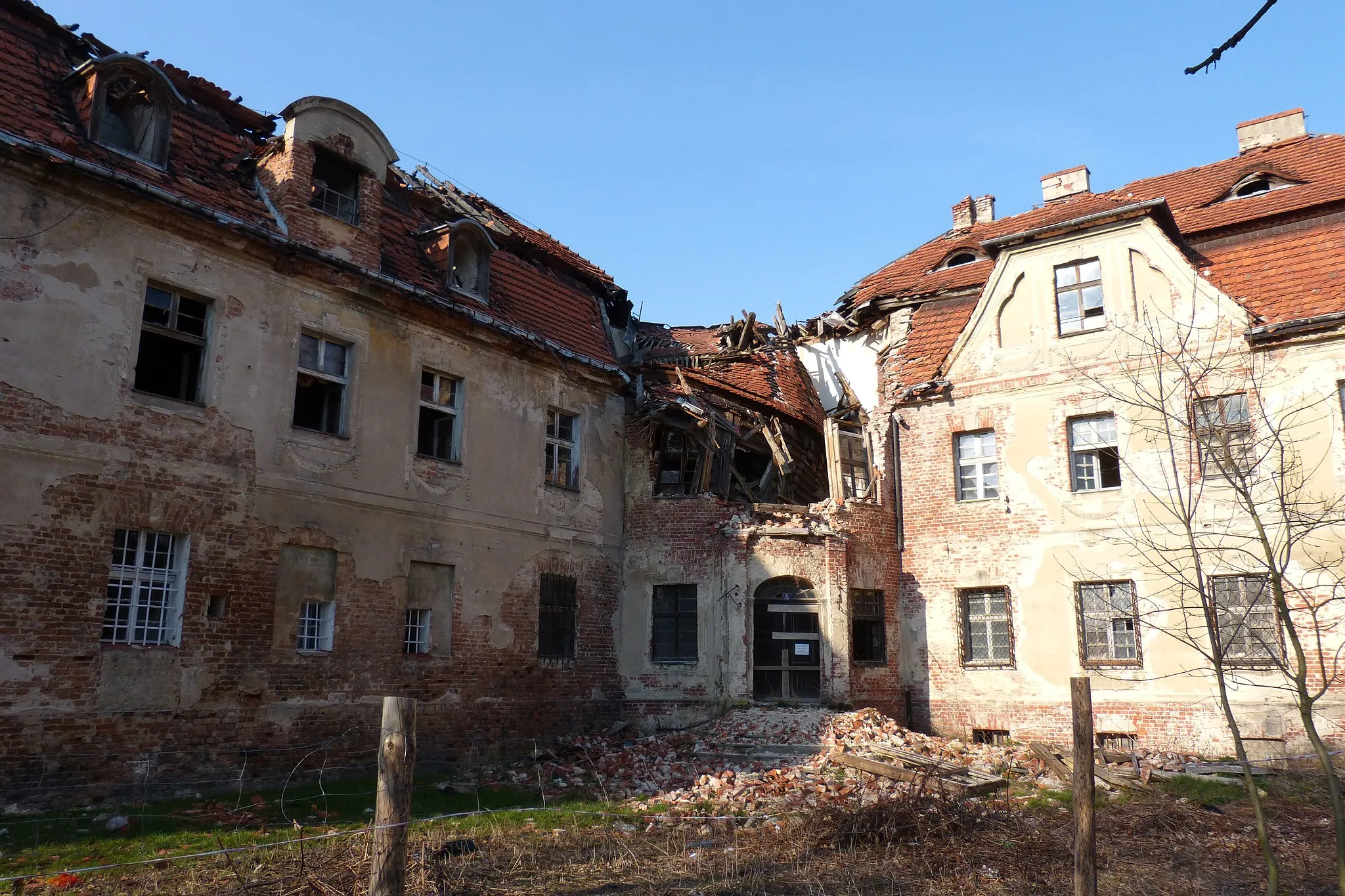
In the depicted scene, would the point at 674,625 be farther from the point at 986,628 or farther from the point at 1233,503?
the point at 1233,503

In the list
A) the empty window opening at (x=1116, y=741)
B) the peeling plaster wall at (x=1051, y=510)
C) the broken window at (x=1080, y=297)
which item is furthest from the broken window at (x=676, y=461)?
the empty window opening at (x=1116, y=741)

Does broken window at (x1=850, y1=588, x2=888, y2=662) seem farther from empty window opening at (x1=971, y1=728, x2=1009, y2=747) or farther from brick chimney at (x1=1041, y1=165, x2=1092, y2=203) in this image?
brick chimney at (x1=1041, y1=165, x2=1092, y2=203)

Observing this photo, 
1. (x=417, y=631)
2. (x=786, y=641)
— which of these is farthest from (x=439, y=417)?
(x=786, y=641)

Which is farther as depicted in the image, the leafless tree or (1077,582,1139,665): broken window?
(1077,582,1139,665): broken window

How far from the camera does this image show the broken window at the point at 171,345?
1254 centimetres

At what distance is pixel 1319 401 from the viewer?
50.1ft

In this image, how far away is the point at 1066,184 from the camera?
78.6ft

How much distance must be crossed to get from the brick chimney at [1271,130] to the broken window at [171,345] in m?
20.9

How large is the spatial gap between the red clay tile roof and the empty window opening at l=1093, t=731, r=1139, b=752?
35.6 feet

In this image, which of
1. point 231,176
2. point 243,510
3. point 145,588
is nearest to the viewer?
point 145,588

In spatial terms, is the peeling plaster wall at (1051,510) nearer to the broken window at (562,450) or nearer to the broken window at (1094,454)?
the broken window at (1094,454)

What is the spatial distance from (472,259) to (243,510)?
6.50 metres

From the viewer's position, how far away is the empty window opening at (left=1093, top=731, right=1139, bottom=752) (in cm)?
1616

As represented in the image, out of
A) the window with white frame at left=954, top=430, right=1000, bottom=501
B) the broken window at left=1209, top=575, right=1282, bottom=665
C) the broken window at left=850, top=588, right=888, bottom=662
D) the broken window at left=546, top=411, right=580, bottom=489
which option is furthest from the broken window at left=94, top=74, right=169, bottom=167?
the broken window at left=1209, top=575, right=1282, bottom=665
